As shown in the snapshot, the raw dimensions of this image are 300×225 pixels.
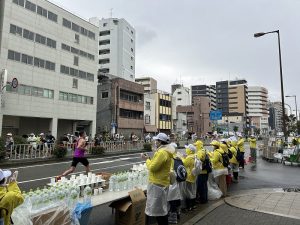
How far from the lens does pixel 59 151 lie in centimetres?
2166

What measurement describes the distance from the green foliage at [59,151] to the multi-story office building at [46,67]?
13.0m

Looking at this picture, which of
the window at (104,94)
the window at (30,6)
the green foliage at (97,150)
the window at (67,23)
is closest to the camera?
the green foliage at (97,150)

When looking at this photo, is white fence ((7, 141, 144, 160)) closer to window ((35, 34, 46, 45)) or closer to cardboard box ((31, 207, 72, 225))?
cardboard box ((31, 207, 72, 225))

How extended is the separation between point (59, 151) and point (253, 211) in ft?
53.8

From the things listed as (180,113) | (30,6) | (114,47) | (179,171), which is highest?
(114,47)

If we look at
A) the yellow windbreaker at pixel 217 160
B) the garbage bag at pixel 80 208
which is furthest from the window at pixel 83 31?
the garbage bag at pixel 80 208

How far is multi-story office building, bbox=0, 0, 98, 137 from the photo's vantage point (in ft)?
108

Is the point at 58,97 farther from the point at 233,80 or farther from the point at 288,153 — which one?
the point at 233,80

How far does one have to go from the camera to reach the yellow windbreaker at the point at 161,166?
5484mm

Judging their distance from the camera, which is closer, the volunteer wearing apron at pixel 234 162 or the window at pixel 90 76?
the volunteer wearing apron at pixel 234 162

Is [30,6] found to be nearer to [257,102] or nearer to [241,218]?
[241,218]

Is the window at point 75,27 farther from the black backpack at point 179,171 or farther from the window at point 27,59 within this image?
the black backpack at point 179,171

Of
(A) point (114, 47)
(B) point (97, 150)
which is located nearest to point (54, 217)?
(B) point (97, 150)

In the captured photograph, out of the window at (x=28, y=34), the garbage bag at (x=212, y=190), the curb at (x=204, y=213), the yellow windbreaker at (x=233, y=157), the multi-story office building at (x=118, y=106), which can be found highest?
the window at (x=28, y=34)
